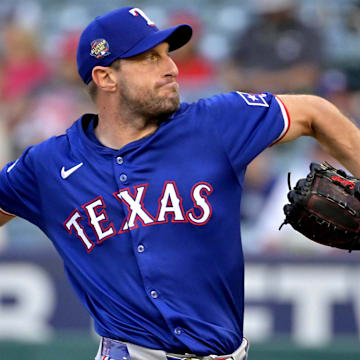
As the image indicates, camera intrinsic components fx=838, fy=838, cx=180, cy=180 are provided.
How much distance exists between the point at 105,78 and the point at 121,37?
0.70 ft

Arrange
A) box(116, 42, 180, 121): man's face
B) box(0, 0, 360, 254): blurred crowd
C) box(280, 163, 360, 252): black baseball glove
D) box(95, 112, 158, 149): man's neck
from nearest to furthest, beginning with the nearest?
box(280, 163, 360, 252): black baseball glove
box(116, 42, 180, 121): man's face
box(95, 112, 158, 149): man's neck
box(0, 0, 360, 254): blurred crowd

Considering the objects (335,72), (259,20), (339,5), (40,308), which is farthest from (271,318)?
(339,5)

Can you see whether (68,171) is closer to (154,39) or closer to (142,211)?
(142,211)

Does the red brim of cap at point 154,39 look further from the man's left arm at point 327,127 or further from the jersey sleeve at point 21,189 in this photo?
the jersey sleeve at point 21,189

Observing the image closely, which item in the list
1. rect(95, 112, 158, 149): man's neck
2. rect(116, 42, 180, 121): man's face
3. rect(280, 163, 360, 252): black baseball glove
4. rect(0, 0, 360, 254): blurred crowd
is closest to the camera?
rect(280, 163, 360, 252): black baseball glove

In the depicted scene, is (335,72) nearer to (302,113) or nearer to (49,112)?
(49,112)

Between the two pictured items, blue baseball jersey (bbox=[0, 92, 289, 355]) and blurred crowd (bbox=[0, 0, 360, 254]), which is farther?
blurred crowd (bbox=[0, 0, 360, 254])

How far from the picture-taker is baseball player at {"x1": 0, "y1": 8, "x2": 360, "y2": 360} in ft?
11.1

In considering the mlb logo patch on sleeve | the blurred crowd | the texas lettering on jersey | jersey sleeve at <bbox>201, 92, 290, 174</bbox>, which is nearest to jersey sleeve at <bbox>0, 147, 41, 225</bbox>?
the texas lettering on jersey

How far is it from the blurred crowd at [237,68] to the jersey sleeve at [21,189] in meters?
3.63

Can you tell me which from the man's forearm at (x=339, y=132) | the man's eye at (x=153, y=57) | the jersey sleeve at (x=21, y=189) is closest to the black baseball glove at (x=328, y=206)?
the man's forearm at (x=339, y=132)

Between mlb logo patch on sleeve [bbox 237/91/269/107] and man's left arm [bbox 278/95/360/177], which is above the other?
mlb logo patch on sleeve [bbox 237/91/269/107]

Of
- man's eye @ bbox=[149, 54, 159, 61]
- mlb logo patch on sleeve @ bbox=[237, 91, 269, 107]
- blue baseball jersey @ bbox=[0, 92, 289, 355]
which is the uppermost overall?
man's eye @ bbox=[149, 54, 159, 61]

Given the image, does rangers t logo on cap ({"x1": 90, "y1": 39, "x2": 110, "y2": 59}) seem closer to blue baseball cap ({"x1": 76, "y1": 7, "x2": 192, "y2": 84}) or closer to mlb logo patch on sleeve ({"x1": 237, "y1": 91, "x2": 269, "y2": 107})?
blue baseball cap ({"x1": 76, "y1": 7, "x2": 192, "y2": 84})
